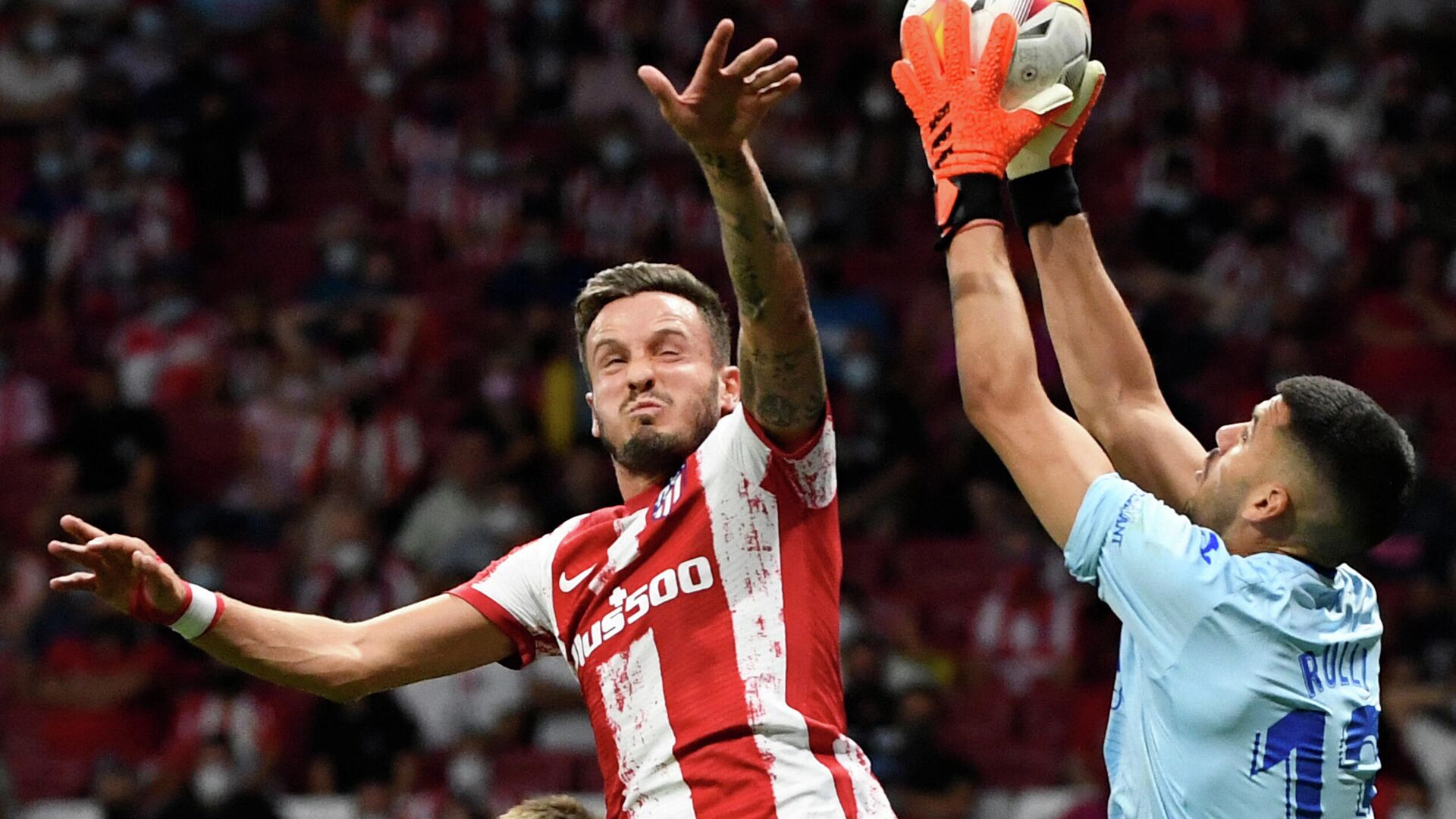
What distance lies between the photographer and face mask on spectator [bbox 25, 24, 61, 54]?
51.5 feet

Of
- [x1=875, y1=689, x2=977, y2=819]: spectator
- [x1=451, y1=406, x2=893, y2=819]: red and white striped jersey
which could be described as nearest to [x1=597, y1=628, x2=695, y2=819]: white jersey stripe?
[x1=451, y1=406, x2=893, y2=819]: red and white striped jersey

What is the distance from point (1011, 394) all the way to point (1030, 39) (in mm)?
800

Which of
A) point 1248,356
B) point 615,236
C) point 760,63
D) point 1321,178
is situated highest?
point 615,236

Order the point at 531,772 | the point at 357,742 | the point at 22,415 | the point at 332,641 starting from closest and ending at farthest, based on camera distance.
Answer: the point at 332,641 → the point at 531,772 → the point at 357,742 → the point at 22,415

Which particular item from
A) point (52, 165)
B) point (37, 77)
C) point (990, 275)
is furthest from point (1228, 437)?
point (37, 77)

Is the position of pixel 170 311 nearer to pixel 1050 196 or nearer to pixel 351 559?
pixel 351 559

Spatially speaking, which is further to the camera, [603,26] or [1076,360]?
[603,26]

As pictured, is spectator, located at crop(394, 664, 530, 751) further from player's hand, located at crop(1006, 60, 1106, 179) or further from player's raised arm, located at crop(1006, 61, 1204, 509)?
player's hand, located at crop(1006, 60, 1106, 179)

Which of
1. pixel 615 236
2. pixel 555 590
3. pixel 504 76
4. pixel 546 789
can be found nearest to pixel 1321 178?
pixel 615 236

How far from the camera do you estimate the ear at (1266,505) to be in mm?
3613

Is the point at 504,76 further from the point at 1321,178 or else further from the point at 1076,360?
the point at 1076,360

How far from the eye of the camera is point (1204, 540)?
11.7 ft

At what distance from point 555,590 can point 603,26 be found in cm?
1229

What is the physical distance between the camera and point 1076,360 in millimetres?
4465
